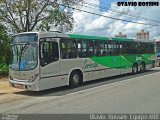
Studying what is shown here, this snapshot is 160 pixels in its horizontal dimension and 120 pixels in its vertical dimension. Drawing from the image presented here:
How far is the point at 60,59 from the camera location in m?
14.1

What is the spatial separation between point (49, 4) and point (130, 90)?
14.5 metres

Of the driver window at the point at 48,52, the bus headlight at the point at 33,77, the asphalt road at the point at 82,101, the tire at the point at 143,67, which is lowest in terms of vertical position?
the asphalt road at the point at 82,101

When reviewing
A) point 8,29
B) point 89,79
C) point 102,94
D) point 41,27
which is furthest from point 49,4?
point 102,94

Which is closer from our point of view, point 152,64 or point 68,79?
point 68,79

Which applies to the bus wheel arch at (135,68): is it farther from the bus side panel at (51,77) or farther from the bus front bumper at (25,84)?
the bus front bumper at (25,84)

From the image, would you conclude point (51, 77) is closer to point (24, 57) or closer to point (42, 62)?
point (42, 62)

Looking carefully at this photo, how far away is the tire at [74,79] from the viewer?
14.9 meters

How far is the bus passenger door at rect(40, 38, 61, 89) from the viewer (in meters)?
13.1

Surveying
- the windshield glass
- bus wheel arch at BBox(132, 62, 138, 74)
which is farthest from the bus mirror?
bus wheel arch at BBox(132, 62, 138, 74)

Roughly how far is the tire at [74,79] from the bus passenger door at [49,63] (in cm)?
106

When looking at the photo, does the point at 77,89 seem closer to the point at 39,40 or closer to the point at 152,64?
the point at 39,40

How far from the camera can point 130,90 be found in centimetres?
1354

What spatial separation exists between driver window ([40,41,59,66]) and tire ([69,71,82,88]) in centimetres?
154

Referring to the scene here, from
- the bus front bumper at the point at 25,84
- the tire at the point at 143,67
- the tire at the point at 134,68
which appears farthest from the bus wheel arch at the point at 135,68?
the bus front bumper at the point at 25,84
